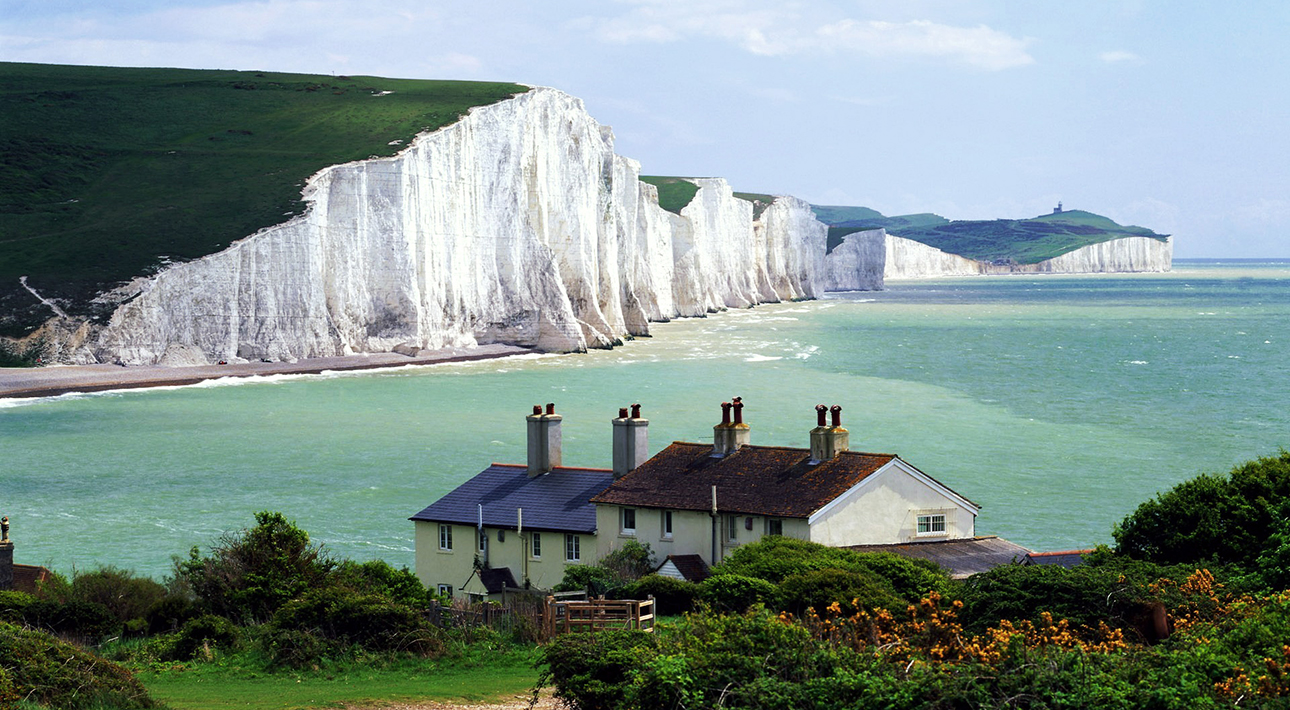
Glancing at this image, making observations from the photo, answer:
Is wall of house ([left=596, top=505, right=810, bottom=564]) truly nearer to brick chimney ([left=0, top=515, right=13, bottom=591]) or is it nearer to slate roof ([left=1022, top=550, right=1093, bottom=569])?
slate roof ([left=1022, top=550, right=1093, bottom=569])

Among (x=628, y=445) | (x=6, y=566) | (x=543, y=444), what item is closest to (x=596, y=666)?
(x=628, y=445)

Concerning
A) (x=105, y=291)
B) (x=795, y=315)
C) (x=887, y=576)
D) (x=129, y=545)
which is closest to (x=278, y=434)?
(x=129, y=545)

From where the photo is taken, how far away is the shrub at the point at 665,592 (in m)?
23.0

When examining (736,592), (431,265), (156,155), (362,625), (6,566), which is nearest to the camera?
(362,625)

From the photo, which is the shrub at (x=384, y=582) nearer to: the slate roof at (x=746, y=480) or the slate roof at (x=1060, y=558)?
the slate roof at (x=746, y=480)

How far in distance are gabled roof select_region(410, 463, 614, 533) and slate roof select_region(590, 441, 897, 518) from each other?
0.91 meters

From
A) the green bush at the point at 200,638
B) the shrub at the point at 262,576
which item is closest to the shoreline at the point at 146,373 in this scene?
the shrub at the point at 262,576

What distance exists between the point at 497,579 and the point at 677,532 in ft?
12.3

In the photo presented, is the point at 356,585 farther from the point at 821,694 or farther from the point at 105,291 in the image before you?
the point at 105,291

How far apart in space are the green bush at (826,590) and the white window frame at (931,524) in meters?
6.92

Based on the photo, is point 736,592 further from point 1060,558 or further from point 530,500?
point 530,500

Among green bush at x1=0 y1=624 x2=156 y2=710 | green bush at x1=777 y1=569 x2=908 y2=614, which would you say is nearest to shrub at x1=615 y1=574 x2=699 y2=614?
green bush at x1=777 y1=569 x2=908 y2=614

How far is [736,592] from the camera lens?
21.1 meters

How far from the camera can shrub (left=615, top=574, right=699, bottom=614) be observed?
23.0 m
